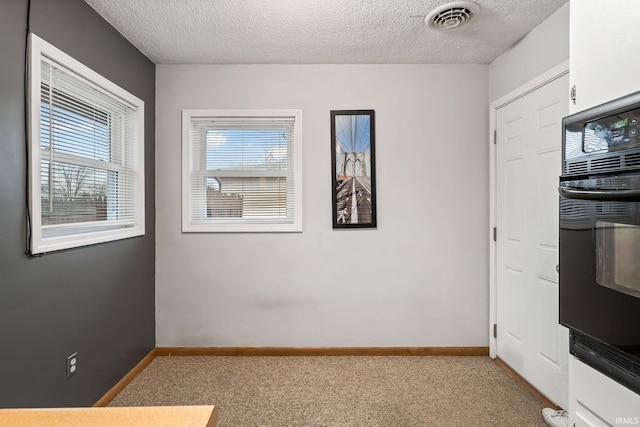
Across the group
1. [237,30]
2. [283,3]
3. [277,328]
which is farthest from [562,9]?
[277,328]

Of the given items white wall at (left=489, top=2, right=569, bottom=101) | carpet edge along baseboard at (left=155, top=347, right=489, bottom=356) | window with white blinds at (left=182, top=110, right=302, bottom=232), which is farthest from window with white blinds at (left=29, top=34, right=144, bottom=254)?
white wall at (left=489, top=2, right=569, bottom=101)

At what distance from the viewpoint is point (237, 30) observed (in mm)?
2256

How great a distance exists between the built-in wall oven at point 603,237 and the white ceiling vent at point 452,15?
119 centimetres

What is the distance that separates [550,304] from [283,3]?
2568mm

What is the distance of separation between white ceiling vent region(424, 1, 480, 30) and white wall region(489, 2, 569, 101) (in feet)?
1.64

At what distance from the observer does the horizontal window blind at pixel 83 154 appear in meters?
1.72

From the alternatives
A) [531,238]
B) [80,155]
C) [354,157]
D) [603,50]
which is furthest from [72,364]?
[531,238]

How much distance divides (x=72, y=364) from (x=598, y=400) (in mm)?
2500

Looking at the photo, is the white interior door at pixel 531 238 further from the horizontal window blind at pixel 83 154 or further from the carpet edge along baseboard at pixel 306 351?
the horizontal window blind at pixel 83 154

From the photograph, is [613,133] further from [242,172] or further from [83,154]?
[83,154]

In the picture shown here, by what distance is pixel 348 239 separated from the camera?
285 cm

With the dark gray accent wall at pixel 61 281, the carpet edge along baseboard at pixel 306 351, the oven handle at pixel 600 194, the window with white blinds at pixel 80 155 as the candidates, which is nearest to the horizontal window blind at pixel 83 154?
the window with white blinds at pixel 80 155

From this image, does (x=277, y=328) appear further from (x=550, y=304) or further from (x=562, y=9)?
(x=562, y=9)

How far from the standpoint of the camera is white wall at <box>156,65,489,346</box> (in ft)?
9.23
